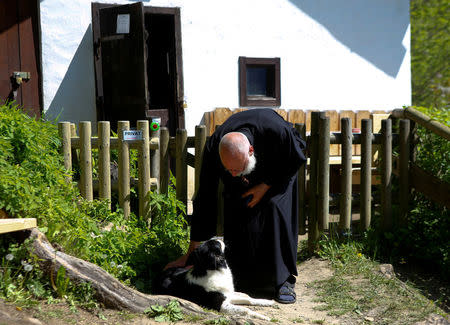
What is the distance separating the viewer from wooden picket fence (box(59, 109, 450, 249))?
17.1 ft

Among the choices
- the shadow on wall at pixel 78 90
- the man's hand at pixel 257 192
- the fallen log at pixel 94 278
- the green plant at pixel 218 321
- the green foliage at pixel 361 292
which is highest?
the shadow on wall at pixel 78 90

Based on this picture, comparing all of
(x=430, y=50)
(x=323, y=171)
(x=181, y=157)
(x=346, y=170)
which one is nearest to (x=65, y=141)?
(x=181, y=157)

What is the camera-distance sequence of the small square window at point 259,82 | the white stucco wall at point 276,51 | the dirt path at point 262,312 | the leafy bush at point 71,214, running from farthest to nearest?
the small square window at point 259,82 → the white stucco wall at point 276,51 → the leafy bush at point 71,214 → the dirt path at point 262,312

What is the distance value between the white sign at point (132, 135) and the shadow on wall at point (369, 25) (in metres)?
4.50

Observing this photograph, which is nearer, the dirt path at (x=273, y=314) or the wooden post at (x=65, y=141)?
the dirt path at (x=273, y=314)

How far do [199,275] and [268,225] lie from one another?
32.0 inches

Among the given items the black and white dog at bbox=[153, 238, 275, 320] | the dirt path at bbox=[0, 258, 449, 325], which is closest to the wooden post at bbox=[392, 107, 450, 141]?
the dirt path at bbox=[0, 258, 449, 325]

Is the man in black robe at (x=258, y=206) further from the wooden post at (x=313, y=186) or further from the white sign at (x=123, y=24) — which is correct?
the white sign at (x=123, y=24)

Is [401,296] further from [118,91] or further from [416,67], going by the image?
[416,67]

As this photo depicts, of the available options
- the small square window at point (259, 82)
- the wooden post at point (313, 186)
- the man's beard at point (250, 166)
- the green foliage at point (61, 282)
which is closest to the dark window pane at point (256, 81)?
the small square window at point (259, 82)

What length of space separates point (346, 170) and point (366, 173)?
0.24m

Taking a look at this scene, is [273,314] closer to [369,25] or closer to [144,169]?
[144,169]

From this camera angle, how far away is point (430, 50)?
18.5 m

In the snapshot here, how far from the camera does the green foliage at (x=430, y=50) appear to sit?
58.6 ft
